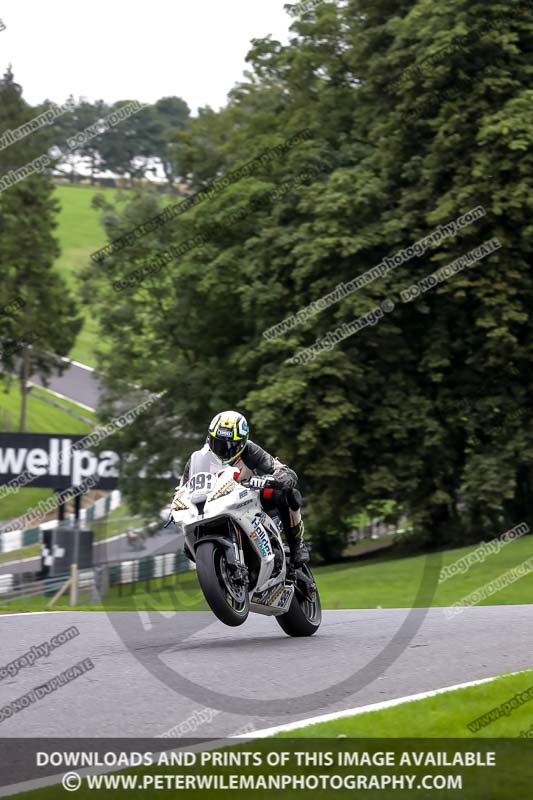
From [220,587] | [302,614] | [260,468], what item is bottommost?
[302,614]

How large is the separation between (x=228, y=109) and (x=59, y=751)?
3226 cm

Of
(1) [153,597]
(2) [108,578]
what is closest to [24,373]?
(2) [108,578]

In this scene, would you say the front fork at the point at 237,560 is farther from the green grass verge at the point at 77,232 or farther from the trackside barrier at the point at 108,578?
the green grass verge at the point at 77,232

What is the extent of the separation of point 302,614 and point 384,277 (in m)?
18.6

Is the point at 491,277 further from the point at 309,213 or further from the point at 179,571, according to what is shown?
the point at 179,571

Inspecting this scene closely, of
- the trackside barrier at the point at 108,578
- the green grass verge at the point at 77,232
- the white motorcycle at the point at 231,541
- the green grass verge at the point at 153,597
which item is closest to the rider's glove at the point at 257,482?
the white motorcycle at the point at 231,541

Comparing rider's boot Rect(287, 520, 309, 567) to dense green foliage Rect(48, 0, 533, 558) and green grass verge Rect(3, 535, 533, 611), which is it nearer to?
→ green grass verge Rect(3, 535, 533, 611)

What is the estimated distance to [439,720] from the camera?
6578 millimetres

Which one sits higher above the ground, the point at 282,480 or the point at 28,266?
the point at 28,266

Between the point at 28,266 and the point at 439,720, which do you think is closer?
the point at 439,720

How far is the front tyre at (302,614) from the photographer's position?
1005 centimetres

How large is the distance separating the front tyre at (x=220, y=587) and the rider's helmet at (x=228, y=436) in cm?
85

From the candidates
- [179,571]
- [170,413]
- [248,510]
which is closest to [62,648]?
[248,510]

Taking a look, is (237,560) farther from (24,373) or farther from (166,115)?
(166,115)
